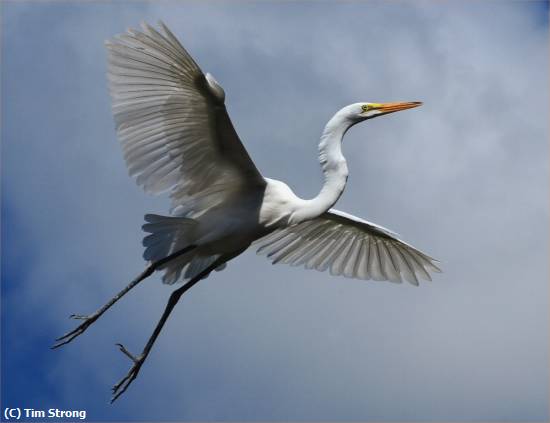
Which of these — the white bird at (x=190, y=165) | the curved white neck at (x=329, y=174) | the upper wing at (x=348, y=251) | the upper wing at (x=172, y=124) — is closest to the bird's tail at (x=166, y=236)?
the white bird at (x=190, y=165)

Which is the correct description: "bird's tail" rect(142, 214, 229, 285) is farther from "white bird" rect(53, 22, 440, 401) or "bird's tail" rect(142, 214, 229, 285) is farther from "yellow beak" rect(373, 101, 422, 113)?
"yellow beak" rect(373, 101, 422, 113)

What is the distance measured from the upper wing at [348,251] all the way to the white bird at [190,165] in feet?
4.25

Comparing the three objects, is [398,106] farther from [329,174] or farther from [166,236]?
[166,236]

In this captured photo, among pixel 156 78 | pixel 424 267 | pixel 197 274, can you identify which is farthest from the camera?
pixel 424 267

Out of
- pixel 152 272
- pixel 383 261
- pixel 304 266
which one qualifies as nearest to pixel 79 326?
pixel 152 272

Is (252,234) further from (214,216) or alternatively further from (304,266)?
(304,266)

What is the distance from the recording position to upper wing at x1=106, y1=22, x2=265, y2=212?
318 inches

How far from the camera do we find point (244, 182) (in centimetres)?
897

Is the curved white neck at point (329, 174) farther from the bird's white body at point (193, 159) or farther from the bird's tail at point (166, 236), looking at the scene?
the bird's tail at point (166, 236)

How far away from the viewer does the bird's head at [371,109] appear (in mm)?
9148

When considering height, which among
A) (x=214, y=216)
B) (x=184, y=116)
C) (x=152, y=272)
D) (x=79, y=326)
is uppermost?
(x=184, y=116)

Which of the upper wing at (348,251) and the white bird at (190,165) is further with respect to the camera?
the upper wing at (348,251)

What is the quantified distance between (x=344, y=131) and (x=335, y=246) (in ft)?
6.57

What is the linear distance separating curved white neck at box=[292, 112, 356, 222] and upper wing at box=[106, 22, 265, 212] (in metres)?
0.50
